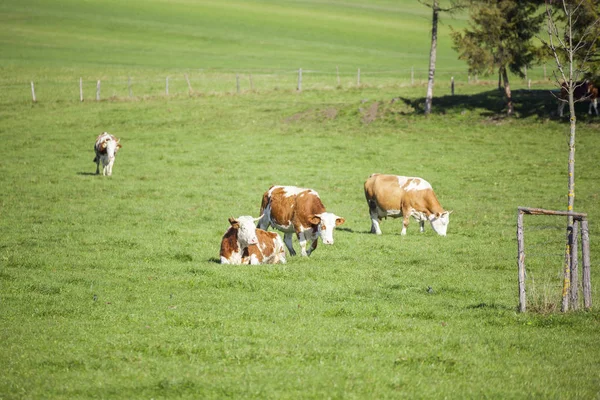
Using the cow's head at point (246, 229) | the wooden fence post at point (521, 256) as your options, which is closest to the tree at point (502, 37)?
the cow's head at point (246, 229)

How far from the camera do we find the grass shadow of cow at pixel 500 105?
41.4 meters

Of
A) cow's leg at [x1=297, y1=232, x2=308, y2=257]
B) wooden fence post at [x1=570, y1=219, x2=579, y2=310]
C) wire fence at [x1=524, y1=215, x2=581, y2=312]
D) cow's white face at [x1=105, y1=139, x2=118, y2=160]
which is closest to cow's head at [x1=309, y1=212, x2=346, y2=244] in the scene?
cow's leg at [x1=297, y1=232, x2=308, y2=257]

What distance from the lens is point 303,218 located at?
700 inches

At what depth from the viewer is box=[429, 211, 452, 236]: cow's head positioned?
70.8ft

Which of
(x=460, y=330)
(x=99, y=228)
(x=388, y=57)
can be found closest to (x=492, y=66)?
(x=99, y=228)

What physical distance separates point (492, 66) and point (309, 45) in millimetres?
60751

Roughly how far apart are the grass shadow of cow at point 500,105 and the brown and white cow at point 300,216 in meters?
26.3

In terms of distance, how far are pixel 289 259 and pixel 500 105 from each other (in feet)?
100

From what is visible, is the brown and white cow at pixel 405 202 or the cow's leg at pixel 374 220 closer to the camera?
the brown and white cow at pixel 405 202

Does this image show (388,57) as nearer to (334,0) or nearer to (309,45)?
(309,45)

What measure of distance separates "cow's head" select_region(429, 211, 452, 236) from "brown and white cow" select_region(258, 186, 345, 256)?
16.8 ft

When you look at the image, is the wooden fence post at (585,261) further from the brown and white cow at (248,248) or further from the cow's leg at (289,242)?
the cow's leg at (289,242)

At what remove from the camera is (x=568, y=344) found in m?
10.9

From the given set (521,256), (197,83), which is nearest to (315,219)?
(521,256)
